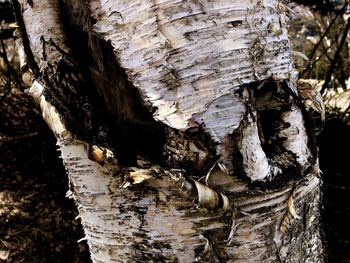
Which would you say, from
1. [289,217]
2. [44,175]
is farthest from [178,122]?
[44,175]

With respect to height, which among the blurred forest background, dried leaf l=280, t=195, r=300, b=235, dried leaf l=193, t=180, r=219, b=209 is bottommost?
the blurred forest background

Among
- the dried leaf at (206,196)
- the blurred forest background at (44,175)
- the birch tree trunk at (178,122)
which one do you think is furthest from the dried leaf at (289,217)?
the blurred forest background at (44,175)

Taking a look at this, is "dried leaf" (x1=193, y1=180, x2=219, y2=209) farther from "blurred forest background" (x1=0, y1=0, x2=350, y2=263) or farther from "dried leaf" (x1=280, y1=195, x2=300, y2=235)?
"blurred forest background" (x1=0, y1=0, x2=350, y2=263)

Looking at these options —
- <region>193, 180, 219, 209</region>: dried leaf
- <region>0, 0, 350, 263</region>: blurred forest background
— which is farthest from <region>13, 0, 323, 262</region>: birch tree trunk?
<region>0, 0, 350, 263</region>: blurred forest background

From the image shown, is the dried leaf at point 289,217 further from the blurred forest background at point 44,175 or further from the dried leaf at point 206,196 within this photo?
the blurred forest background at point 44,175

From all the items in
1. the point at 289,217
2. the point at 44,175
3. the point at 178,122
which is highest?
the point at 178,122

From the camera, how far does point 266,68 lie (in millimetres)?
731

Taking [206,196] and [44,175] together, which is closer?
[206,196]

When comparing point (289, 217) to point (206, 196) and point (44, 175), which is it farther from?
point (44, 175)

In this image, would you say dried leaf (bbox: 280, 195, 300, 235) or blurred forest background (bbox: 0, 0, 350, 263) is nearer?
dried leaf (bbox: 280, 195, 300, 235)

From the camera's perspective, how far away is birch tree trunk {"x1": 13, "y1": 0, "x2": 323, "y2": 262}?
68 centimetres

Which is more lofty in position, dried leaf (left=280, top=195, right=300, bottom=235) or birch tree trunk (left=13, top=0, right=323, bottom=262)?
birch tree trunk (left=13, top=0, right=323, bottom=262)

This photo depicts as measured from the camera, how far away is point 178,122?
0.68m

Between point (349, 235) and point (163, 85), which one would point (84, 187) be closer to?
point (163, 85)
